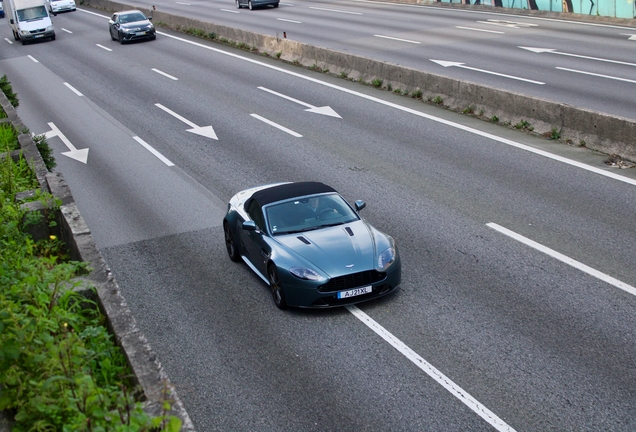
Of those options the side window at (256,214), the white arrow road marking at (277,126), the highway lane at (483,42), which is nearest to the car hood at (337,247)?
the side window at (256,214)

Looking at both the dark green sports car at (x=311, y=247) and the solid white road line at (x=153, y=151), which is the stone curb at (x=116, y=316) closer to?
the dark green sports car at (x=311, y=247)

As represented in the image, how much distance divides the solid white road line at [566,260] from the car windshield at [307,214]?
2639mm

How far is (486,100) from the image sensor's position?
63.1 feet

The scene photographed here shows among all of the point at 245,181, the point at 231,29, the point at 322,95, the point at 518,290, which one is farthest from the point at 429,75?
the point at 231,29

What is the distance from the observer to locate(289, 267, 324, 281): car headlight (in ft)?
31.8

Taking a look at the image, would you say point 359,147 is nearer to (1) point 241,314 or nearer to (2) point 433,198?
(2) point 433,198

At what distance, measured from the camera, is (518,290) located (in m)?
10.1

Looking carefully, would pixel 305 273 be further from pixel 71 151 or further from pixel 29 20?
pixel 29 20

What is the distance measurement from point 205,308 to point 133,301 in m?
1.11

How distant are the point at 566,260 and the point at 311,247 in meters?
3.66

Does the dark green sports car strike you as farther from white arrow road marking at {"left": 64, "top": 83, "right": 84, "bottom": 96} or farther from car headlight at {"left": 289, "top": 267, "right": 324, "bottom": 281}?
white arrow road marking at {"left": 64, "top": 83, "right": 84, "bottom": 96}

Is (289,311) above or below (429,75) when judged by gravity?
below

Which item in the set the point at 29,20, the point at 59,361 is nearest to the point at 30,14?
the point at 29,20

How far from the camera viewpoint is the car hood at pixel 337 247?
9828mm
